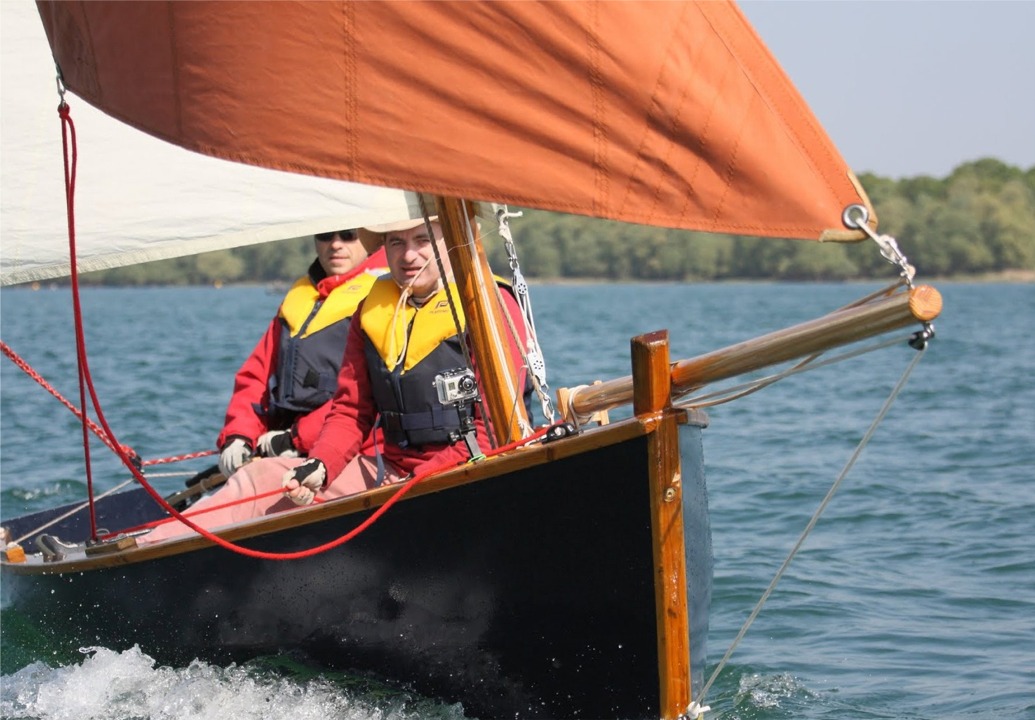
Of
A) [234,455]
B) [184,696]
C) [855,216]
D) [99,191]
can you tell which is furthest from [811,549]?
[855,216]

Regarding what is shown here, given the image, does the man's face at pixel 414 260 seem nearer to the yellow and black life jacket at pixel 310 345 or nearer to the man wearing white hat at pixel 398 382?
the man wearing white hat at pixel 398 382

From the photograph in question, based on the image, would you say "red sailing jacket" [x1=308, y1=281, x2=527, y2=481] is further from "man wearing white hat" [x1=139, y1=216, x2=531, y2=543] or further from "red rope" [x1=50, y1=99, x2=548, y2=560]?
"red rope" [x1=50, y1=99, x2=548, y2=560]

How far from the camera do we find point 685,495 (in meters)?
3.48

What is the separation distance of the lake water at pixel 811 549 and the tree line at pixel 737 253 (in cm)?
5376

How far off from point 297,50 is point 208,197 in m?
2.40

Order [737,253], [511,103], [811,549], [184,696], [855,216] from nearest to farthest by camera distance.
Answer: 1. [855,216]
2. [511,103]
3. [184,696]
4. [811,549]
5. [737,253]

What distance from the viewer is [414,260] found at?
14.1 feet

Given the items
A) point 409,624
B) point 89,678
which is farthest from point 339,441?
point 89,678

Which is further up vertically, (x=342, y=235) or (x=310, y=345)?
(x=342, y=235)

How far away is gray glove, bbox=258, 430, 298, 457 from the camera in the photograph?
5137mm

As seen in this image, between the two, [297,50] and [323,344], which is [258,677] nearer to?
[323,344]

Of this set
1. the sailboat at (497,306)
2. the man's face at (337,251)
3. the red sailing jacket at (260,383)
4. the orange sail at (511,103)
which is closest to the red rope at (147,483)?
the sailboat at (497,306)

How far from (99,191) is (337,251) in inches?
36.0

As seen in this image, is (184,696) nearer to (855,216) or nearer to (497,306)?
(497,306)
